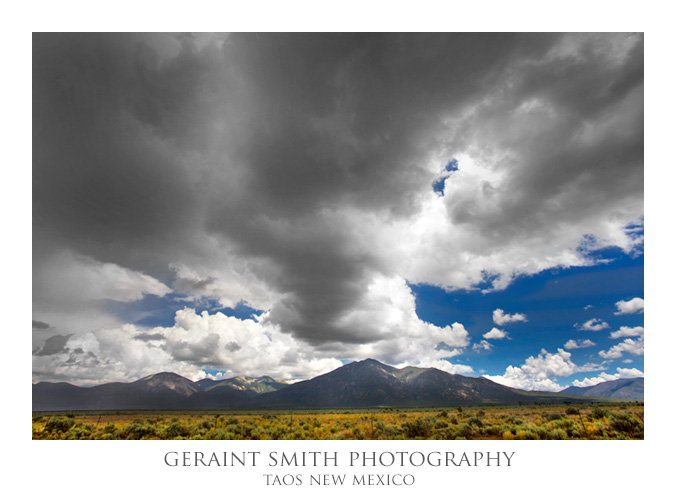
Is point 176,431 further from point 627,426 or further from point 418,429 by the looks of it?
point 627,426

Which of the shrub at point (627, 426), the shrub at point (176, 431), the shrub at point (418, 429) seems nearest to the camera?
the shrub at point (627, 426)

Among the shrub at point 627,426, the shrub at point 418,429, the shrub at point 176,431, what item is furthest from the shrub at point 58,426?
the shrub at point 627,426

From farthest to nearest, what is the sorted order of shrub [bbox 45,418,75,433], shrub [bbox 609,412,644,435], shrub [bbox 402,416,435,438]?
shrub [bbox 45,418,75,433]
shrub [bbox 402,416,435,438]
shrub [bbox 609,412,644,435]

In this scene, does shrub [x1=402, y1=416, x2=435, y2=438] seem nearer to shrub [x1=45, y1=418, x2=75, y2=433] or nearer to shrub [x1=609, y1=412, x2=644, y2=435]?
shrub [x1=609, y1=412, x2=644, y2=435]

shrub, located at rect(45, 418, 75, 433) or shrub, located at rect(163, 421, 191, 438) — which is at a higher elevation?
shrub, located at rect(163, 421, 191, 438)

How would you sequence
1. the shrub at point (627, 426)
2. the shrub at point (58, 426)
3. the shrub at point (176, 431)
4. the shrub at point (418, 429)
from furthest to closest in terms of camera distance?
the shrub at point (58, 426) → the shrub at point (176, 431) → the shrub at point (418, 429) → the shrub at point (627, 426)

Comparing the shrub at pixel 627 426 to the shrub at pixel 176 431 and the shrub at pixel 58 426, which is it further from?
the shrub at pixel 58 426

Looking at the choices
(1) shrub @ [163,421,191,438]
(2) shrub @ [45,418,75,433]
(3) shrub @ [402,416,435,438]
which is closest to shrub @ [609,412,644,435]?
(3) shrub @ [402,416,435,438]

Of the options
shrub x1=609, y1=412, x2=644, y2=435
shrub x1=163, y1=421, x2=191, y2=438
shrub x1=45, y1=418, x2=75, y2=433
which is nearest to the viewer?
shrub x1=609, y1=412, x2=644, y2=435

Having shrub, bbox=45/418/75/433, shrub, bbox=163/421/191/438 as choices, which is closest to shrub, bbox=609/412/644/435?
shrub, bbox=163/421/191/438

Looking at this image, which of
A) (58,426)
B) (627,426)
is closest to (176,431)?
(58,426)

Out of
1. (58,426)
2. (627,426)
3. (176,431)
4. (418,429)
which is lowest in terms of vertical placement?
(58,426)

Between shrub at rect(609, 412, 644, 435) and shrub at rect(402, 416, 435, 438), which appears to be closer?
shrub at rect(609, 412, 644, 435)

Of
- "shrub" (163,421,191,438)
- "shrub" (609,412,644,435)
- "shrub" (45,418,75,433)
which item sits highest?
"shrub" (609,412,644,435)
